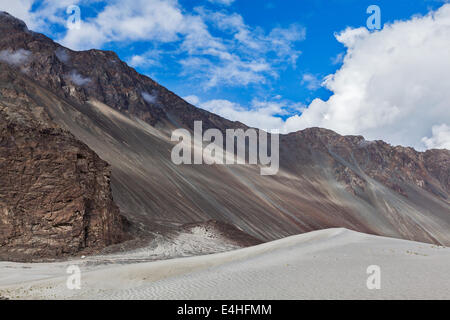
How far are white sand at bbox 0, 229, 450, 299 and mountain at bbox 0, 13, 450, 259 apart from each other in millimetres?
6339

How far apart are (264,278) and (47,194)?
14.5 metres

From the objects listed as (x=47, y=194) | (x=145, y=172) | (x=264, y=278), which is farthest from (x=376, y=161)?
(x=264, y=278)

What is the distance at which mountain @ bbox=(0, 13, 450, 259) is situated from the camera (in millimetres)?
20609

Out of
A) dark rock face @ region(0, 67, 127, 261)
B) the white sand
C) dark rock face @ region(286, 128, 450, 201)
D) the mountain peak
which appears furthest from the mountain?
the white sand

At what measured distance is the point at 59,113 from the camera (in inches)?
2105

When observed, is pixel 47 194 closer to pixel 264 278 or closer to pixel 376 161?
pixel 264 278

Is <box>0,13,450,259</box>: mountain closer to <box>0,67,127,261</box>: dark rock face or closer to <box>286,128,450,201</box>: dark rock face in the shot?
<box>0,67,127,261</box>: dark rock face

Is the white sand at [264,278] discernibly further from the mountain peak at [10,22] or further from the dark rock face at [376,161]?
the dark rock face at [376,161]

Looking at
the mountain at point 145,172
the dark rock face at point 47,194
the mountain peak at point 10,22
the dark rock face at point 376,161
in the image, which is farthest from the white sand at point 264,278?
the dark rock face at point 376,161

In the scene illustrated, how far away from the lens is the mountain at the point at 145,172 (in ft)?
67.6

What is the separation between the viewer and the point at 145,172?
1918 inches

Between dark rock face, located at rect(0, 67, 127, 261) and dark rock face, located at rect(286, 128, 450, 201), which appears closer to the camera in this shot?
dark rock face, located at rect(0, 67, 127, 261)

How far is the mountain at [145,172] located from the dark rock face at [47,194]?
0.06 meters
